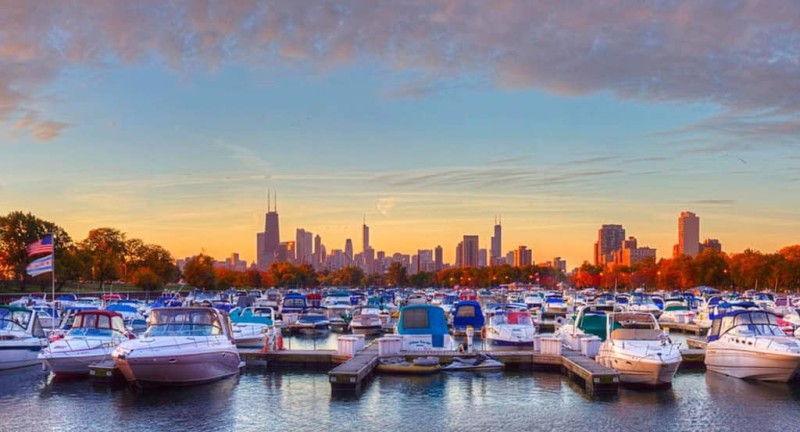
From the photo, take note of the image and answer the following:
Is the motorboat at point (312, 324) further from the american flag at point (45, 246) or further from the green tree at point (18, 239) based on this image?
the green tree at point (18, 239)

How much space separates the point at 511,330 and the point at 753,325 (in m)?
14.5

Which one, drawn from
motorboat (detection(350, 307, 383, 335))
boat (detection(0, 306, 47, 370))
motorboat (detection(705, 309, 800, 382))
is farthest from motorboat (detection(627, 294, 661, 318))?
boat (detection(0, 306, 47, 370))

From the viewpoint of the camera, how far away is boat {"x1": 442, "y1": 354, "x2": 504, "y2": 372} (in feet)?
118

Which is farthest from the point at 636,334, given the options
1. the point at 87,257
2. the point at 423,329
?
the point at 87,257

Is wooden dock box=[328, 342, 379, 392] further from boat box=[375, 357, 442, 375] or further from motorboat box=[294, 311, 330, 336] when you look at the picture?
motorboat box=[294, 311, 330, 336]

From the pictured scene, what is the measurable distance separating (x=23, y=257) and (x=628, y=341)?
336 feet

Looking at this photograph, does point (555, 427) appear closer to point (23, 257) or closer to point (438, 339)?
point (438, 339)

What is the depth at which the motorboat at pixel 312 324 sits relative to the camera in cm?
6325

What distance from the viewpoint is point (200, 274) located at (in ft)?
531

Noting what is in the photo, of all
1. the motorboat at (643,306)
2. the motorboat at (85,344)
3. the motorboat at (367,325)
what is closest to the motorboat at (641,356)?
the motorboat at (85,344)

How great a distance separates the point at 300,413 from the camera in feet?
91.5

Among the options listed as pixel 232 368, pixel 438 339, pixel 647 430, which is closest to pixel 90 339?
pixel 232 368

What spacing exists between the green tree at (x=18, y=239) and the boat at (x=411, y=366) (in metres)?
89.8

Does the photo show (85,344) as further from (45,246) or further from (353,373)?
(45,246)
